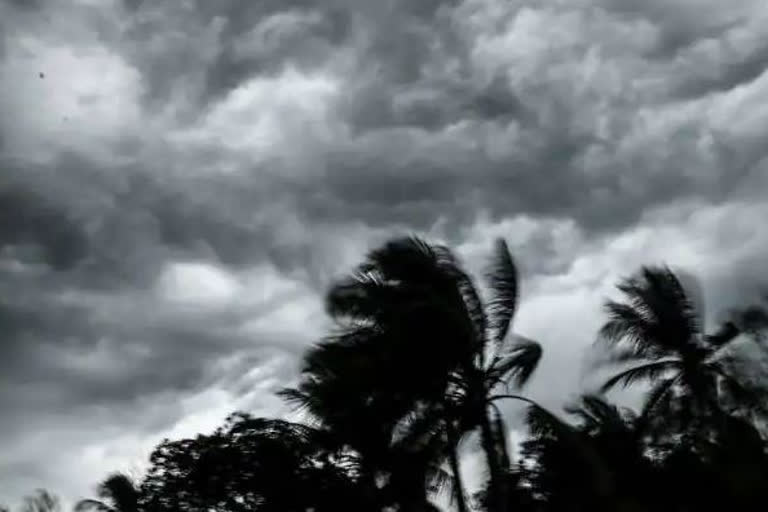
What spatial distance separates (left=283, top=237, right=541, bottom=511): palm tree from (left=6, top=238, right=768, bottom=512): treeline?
3cm

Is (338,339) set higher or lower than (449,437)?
higher

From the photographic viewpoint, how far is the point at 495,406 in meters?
16.8

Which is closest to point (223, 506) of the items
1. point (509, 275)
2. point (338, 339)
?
point (338, 339)

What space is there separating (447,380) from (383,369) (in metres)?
1.34

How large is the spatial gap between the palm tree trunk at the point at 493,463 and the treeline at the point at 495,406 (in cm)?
3

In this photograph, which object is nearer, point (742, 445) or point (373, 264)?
point (742, 445)

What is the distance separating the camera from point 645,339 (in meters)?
21.6

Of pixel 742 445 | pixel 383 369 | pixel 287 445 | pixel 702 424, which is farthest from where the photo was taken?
pixel 287 445

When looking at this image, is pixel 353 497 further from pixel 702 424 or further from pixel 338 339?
pixel 702 424

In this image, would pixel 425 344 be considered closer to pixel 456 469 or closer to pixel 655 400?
pixel 456 469

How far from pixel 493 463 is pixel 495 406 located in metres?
1.14

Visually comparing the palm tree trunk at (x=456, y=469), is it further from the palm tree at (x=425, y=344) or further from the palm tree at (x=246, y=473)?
the palm tree at (x=246, y=473)

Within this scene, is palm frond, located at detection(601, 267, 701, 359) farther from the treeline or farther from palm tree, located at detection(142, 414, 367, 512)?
palm tree, located at detection(142, 414, 367, 512)

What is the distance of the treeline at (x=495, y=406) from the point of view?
53.1ft
